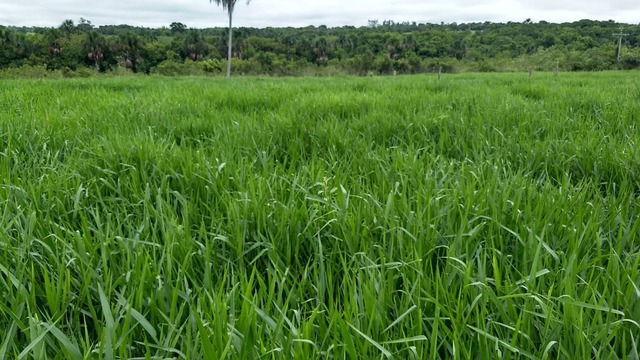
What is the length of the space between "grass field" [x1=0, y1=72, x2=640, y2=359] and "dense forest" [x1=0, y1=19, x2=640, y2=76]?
3588cm

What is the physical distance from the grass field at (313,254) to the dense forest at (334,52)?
35.9 meters

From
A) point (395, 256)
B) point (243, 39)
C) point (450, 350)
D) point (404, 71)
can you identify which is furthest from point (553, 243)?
point (243, 39)

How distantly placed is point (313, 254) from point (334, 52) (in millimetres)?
59797

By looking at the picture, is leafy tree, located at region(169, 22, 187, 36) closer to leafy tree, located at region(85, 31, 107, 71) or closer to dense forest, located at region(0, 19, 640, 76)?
dense forest, located at region(0, 19, 640, 76)

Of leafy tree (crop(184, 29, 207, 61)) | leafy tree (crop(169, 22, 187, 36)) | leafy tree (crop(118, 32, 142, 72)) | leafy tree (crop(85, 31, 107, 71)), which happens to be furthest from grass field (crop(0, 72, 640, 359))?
leafy tree (crop(169, 22, 187, 36))

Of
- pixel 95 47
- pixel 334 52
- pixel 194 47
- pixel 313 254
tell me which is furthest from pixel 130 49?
pixel 313 254

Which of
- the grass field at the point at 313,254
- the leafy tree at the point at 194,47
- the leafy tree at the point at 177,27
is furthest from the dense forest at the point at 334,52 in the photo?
the grass field at the point at 313,254

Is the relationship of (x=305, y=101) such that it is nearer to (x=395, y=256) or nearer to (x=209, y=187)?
(x=209, y=187)

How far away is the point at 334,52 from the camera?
5856cm

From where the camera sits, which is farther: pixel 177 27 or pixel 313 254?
pixel 177 27

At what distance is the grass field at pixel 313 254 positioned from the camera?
0.89 meters

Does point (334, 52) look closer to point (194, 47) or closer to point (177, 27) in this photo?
point (194, 47)

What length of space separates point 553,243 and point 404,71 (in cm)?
4556

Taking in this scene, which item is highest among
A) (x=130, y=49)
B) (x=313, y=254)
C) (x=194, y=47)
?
(x=194, y=47)
